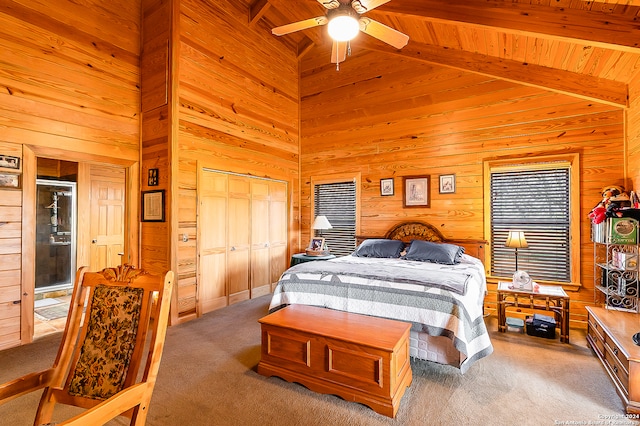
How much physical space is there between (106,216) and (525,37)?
22.4ft

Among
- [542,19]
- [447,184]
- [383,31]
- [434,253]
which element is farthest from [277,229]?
[542,19]

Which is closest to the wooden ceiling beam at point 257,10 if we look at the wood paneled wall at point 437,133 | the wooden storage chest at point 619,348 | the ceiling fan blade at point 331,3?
the wood paneled wall at point 437,133

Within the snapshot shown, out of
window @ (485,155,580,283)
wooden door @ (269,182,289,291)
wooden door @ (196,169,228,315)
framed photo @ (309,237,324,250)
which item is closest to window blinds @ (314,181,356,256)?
framed photo @ (309,237,324,250)

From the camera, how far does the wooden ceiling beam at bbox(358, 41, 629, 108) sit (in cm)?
361

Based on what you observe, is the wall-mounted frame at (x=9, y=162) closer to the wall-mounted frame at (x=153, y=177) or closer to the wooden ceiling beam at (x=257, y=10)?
the wall-mounted frame at (x=153, y=177)

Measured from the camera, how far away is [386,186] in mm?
5129

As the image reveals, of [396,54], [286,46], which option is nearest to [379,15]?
[396,54]

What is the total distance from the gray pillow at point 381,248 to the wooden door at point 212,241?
2036mm

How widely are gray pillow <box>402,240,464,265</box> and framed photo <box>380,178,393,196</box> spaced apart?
1103mm

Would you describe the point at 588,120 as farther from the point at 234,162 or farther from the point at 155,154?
the point at 155,154

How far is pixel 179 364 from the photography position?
287 cm

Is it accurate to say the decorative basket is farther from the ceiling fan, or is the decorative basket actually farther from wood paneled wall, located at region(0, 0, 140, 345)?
the ceiling fan

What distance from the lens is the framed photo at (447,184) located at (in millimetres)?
4586

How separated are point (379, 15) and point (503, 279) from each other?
3.93 m
